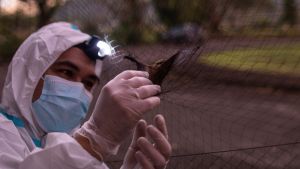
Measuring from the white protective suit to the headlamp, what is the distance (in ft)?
0.10

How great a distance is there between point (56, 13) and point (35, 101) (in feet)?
6.80

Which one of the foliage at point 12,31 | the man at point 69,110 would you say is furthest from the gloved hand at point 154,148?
the foliage at point 12,31

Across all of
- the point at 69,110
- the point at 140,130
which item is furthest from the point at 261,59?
the point at 69,110

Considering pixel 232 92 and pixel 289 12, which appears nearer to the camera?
pixel 289 12

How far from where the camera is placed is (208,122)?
2.02 metres

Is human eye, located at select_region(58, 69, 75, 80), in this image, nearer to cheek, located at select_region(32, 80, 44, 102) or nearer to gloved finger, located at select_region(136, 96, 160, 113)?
cheek, located at select_region(32, 80, 44, 102)

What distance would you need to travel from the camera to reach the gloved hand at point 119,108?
4.38 ft

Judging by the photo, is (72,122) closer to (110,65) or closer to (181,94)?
(110,65)

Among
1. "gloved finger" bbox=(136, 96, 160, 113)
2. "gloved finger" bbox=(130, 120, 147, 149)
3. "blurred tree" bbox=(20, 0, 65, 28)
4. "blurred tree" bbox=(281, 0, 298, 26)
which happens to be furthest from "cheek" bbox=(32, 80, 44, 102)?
"blurred tree" bbox=(20, 0, 65, 28)

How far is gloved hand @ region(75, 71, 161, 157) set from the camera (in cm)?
133

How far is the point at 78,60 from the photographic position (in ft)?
6.74

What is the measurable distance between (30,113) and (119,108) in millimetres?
741

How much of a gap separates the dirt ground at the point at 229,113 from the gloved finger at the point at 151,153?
0.63 ft

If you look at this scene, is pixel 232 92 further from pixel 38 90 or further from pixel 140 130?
pixel 38 90
